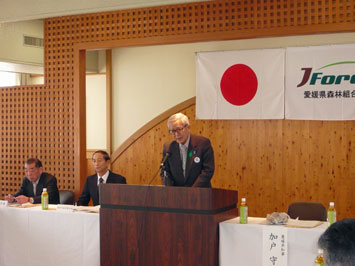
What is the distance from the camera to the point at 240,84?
7.07m

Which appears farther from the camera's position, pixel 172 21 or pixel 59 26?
pixel 59 26

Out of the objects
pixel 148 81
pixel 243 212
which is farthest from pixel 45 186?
pixel 148 81

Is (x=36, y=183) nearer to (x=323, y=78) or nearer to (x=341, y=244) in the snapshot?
(x=323, y=78)

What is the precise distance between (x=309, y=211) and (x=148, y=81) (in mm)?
4162

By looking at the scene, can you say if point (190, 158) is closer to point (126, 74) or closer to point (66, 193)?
point (66, 193)

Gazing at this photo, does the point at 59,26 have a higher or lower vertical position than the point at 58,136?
higher

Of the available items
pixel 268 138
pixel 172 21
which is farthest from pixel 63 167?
pixel 268 138

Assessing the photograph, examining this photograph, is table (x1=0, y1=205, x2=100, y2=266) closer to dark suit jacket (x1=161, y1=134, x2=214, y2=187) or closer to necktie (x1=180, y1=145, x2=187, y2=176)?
dark suit jacket (x1=161, y1=134, x2=214, y2=187)

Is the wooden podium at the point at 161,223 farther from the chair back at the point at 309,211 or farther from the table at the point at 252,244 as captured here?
the chair back at the point at 309,211

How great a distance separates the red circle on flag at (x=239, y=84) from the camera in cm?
704

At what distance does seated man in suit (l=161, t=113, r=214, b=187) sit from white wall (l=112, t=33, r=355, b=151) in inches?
122

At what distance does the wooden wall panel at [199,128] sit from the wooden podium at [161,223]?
233cm

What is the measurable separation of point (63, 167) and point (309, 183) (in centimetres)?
327

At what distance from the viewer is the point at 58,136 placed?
670 cm
